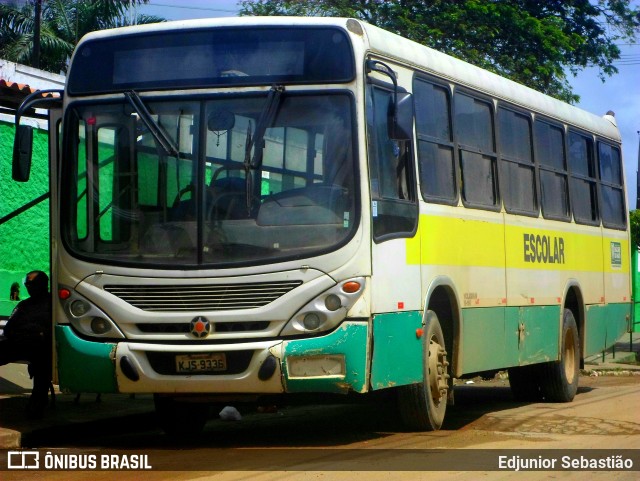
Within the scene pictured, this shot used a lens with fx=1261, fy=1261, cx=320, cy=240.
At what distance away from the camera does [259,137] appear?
9.09 m

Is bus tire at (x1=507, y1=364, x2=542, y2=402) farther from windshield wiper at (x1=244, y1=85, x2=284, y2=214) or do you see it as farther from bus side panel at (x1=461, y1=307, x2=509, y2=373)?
windshield wiper at (x1=244, y1=85, x2=284, y2=214)

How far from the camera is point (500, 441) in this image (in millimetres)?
9930

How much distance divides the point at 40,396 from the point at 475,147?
4.53 meters

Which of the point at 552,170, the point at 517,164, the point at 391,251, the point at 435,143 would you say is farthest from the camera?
the point at 552,170

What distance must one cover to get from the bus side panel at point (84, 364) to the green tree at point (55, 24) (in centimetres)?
2670

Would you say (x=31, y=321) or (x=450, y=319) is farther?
(x=31, y=321)

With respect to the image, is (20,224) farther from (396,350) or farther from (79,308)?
(396,350)

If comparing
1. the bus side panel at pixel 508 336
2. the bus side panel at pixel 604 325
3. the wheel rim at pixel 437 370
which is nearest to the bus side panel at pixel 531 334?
the bus side panel at pixel 508 336

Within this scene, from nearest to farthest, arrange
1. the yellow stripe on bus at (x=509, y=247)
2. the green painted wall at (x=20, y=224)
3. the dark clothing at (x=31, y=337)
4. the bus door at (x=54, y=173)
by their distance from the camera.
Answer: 1. the bus door at (x=54, y=173)
2. the yellow stripe on bus at (x=509, y=247)
3. the dark clothing at (x=31, y=337)
4. the green painted wall at (x=20, y=224)

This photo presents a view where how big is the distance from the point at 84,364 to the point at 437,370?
2.98 metres

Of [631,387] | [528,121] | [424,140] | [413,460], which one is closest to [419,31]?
[631,387]

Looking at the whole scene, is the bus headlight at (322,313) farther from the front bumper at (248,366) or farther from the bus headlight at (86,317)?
the bus headlight at (86,317)

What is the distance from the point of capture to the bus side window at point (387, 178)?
30.5 ft

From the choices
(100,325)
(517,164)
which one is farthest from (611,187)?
(100,325)
